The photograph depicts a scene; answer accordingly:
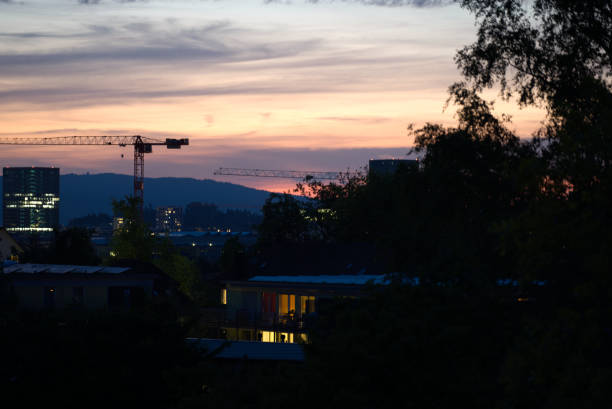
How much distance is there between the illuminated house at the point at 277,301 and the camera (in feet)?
151

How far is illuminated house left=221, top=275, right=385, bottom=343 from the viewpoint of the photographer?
46000mm

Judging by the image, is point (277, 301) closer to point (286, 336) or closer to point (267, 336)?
point (267, 336)

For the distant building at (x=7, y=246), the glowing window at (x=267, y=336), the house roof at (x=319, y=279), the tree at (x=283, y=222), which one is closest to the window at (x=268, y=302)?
the house roof at (x=319, y=279)

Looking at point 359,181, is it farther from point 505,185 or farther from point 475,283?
point 475,283

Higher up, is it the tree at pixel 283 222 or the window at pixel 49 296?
the tree at pixel 283 222

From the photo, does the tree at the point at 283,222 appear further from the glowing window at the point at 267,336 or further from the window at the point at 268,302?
the glowing window at the point at 267,336

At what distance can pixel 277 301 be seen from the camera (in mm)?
49094

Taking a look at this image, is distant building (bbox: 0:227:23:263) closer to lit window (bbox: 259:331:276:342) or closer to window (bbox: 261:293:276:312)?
window (bbox: 261:293:276:312)

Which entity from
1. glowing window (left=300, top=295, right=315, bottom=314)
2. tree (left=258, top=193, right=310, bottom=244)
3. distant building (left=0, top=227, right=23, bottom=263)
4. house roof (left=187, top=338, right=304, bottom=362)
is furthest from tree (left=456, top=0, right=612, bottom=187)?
distant building (left=0, top=227, right=23, bottom=263)

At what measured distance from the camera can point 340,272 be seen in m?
50.0

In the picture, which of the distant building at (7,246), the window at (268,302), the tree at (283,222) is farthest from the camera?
the distant building at (7,246)

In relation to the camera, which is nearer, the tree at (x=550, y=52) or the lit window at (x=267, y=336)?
the tree at (x=550, y=52)

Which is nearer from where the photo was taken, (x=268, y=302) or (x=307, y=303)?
(x=307, y=303)

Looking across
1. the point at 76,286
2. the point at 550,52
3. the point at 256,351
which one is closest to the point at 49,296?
the point at 76,286
